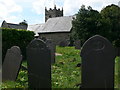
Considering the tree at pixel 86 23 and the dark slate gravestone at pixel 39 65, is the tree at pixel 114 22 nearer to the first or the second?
the tree at pixel 86 23

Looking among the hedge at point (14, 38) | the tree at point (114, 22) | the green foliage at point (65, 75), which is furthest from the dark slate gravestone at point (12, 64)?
the tree at point (114, 22)

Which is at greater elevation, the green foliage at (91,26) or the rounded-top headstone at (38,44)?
the green foliage at (91,26)

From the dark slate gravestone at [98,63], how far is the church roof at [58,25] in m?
27.7

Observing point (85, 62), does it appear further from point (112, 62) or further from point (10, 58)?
point (10, 58)

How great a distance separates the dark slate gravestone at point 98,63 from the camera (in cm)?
388

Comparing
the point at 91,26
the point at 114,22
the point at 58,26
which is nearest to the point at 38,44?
the point at 91,26

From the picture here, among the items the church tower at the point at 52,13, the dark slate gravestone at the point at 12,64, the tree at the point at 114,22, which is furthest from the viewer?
the church tower at the point at 52,13

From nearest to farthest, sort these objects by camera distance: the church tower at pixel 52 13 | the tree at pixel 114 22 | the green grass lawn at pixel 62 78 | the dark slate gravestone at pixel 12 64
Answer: the green grass lawn at pixel 62 78 → the dark slate gravestone at pixel 12 64 → the tree at pixel 114 22 → the church tower at pixel 52 13

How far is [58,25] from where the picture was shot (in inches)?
1361

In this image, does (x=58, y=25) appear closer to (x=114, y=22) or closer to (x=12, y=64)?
(x=114, y=22)

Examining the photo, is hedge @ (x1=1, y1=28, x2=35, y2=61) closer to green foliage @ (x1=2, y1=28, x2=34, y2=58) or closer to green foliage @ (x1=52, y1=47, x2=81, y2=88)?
green foliage @ (x1=2, y1=28, x2=34, y2=58)

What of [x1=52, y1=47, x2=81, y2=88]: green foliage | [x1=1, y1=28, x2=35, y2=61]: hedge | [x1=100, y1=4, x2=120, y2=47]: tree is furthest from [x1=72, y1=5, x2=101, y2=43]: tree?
[x1=52, y1=47, x2=81, y2=88]: green foliage

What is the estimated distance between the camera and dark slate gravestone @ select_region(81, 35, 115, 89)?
388 cm

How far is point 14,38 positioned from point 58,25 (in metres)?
23.1
